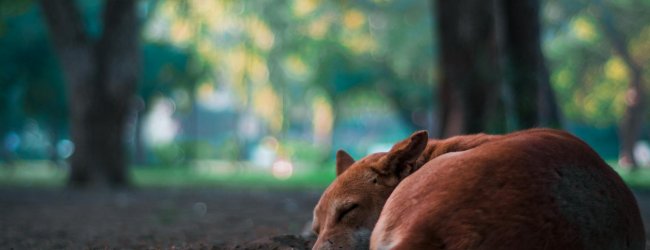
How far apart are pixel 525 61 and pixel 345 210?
924cm

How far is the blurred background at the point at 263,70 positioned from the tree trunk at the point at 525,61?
3 centimetres

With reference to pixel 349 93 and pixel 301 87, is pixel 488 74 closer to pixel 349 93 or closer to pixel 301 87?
pixel 349 93

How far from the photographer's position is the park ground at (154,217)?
7.68m

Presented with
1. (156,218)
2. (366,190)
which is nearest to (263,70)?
(156,218)

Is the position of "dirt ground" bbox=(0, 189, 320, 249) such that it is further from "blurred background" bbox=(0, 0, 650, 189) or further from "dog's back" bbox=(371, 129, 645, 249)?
"blurred background" bbox=(0, 0, 650, 189)

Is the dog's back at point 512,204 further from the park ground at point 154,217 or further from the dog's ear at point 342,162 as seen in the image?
the park ground at point 154,217

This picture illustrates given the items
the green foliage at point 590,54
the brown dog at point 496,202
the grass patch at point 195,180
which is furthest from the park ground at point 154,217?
the green foliage at point 590,54

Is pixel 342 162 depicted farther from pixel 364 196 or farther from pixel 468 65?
pixel 468 65

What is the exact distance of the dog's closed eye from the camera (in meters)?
4.34

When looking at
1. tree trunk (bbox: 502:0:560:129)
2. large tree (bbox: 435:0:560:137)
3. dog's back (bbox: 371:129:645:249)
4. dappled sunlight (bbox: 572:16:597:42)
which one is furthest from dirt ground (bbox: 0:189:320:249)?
dappled sunlight (bbox: 572:16:597:42)

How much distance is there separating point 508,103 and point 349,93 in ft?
94.1

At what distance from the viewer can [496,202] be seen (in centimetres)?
352

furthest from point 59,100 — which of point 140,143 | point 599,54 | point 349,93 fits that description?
point 599,54

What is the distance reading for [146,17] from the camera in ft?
87.2
